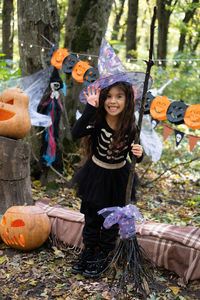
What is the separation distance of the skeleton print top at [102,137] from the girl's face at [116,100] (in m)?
0.14

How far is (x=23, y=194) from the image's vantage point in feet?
12.6

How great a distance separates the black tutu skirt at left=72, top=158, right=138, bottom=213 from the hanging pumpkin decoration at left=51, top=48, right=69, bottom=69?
1938mm

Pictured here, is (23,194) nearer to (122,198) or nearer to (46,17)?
(122,198)

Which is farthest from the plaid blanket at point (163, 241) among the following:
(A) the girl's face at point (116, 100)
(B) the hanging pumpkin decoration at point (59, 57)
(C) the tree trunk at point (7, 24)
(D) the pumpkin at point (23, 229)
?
(C) the tree trunk at point (7, 24)

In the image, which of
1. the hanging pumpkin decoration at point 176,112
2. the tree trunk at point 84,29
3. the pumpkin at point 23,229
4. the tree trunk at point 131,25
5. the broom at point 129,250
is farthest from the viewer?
the tree trunk at point 131,25

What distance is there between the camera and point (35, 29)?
4750 millimetres

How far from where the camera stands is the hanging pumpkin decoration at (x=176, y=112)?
368cm

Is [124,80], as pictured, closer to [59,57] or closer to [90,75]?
[90,75]

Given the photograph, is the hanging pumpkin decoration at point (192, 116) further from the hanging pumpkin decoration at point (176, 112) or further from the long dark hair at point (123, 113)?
the long dark hair at point (123, 113)

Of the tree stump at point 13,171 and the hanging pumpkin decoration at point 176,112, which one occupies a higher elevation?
the hanging pumpkin decoration at point 176,112

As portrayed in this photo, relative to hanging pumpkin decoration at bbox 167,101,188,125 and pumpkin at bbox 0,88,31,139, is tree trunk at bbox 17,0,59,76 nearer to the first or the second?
pumpkin at bbox 0,88,31,139

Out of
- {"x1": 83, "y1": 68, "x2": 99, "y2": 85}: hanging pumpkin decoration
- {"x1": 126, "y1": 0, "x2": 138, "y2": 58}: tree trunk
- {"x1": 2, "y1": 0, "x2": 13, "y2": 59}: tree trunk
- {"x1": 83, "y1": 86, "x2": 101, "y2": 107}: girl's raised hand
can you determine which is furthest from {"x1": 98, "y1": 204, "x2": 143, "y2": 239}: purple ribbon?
{"x1": 126, "y1": 0, "x2": 138, "y2": 58}: tree trunk

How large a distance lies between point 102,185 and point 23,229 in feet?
3.38

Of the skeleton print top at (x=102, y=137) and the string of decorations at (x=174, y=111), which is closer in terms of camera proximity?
the skeleton print top at (x=102, y=137)
